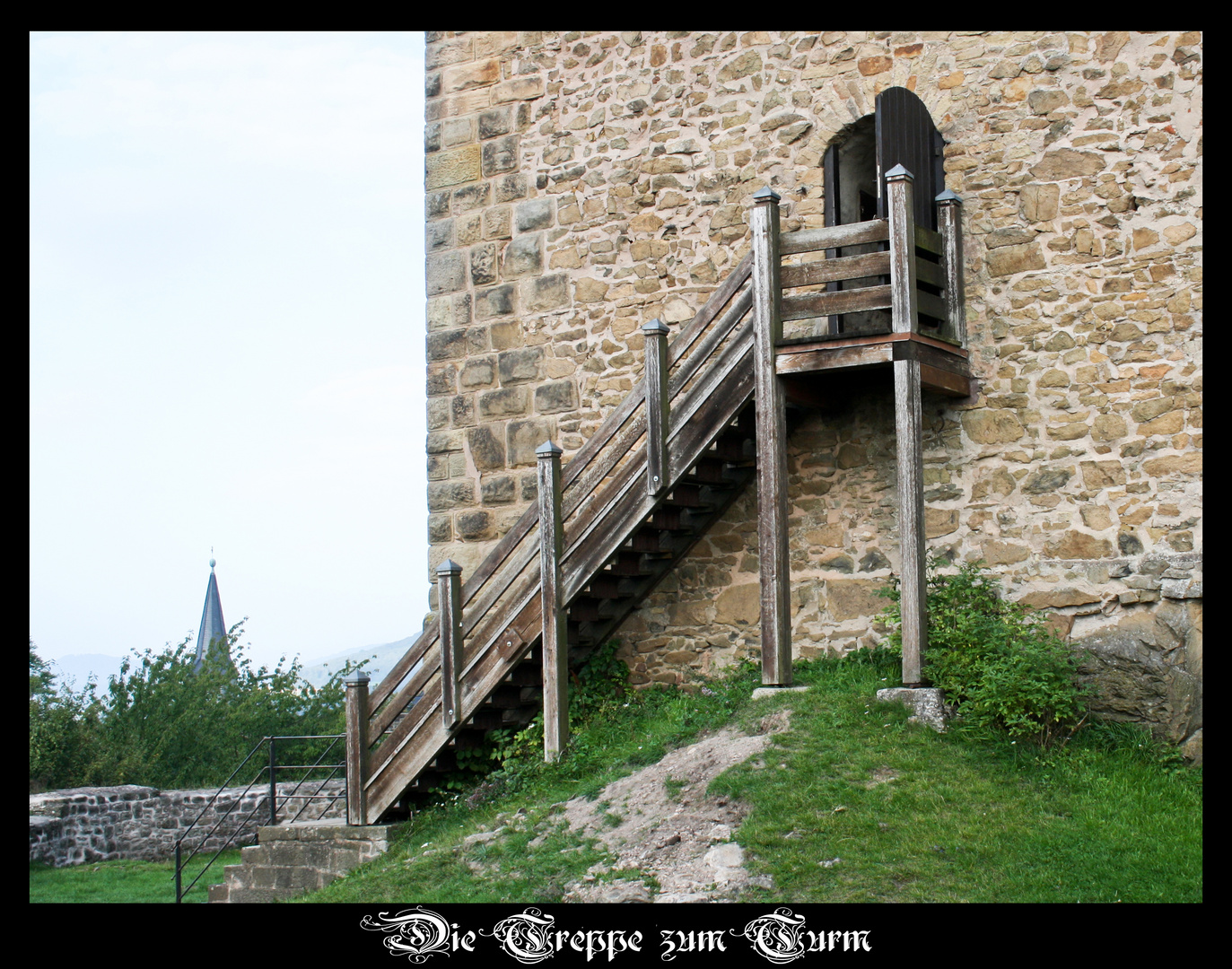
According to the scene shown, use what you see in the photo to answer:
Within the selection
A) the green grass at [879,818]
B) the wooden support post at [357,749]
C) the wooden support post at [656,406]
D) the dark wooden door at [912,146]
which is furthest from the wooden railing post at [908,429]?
the wooden support post at [357,749]

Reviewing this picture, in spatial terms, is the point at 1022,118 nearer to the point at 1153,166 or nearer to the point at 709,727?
the point at 1153,166

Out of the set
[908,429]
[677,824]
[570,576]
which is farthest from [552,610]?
[908,429]

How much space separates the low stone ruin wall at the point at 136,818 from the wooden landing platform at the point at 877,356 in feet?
20.3

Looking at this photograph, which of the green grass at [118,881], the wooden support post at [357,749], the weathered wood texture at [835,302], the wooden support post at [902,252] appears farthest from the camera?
the green grass at [118,881]

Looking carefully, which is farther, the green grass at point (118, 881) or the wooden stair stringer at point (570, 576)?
the green grass at point (118, 881)

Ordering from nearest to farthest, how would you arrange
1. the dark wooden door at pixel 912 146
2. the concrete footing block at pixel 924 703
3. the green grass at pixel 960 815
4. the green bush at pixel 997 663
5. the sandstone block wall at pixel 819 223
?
the green grass at pixel 960 815, the green bush at pixel 997 663, the concrete footing block at pixel 924 703, the sandstone block wall at pixel 819 223, the dark wooden door at pixel 912 146

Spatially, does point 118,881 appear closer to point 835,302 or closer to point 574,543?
point 574,543

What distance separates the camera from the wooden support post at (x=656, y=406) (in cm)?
938

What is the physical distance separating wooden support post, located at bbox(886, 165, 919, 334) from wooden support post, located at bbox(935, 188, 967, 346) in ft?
2.25

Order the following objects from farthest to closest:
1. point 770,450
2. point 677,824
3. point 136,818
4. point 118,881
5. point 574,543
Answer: point 136,818
point 118,881
point 574,543
point 770,450
point 677,824

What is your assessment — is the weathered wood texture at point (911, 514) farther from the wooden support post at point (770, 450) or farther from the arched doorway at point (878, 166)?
the wooden support post at point (770, 450)

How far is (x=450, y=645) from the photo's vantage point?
9656 millimetres

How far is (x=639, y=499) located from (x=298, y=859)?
3.71m
